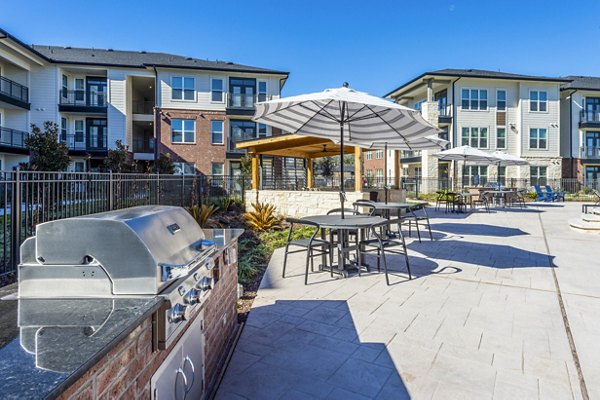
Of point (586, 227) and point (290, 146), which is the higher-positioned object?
point (290, 146)

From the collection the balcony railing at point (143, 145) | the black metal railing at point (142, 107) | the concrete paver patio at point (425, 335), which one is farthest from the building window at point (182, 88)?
the concrete paver patio at point (425, 335)

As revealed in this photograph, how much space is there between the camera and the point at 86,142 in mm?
23469

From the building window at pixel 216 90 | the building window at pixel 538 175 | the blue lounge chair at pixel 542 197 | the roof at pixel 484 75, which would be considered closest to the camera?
the blue lounge chair at pixel 542 197

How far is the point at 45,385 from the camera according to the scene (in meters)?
0.83

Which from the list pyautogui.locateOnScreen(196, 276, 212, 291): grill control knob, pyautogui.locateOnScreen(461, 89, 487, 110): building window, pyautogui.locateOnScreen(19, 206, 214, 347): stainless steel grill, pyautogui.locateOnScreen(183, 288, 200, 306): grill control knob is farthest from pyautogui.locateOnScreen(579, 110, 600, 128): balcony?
pyautogui.locateOnScreen(19, 206, 214, 347): stainless steel grill

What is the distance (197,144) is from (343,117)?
18.9 metres

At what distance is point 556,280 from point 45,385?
5.61m

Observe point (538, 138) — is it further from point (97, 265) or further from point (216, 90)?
point (97, 265)

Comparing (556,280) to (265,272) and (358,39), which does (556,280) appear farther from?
(358,39)

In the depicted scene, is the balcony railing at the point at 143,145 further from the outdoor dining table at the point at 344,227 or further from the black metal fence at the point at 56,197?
the outdoor dining table at the point at 344,227

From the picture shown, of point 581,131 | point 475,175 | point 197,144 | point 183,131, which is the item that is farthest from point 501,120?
point 183,131

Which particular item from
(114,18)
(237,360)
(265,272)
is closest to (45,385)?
(237,360)

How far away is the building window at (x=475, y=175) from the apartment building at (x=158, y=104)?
14902mm

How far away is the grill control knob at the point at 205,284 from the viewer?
6.15 ft
